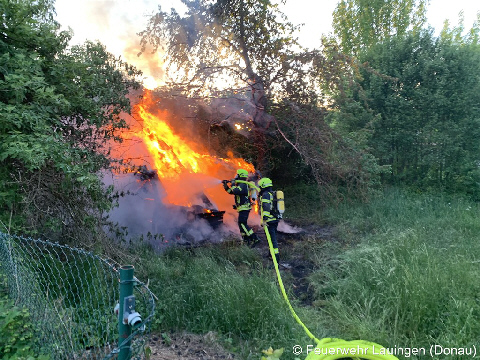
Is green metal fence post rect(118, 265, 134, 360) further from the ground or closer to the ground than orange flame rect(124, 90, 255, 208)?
closer to the ground

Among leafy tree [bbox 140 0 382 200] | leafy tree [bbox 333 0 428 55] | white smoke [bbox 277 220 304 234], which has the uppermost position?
leafy tree [bbox 333 0 428 55]

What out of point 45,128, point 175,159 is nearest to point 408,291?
point 45,128

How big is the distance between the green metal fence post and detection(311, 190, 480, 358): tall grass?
2.59m

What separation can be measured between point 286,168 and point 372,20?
11.4 meters

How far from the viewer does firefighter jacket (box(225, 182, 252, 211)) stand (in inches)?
310

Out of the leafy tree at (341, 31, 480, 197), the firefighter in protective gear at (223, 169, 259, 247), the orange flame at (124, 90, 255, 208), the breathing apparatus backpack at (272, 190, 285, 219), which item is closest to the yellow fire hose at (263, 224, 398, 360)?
the breathing apparatus backpack at (272, 190, 285, 219)

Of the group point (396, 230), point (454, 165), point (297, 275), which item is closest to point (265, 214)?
point (297, 275)

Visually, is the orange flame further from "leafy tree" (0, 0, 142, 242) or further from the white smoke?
"leafy tree" (0, 0, 142, 242)

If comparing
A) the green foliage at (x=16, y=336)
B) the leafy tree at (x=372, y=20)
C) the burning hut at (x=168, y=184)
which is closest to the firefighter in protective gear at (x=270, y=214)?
the burning hut at (x=168, y=184)

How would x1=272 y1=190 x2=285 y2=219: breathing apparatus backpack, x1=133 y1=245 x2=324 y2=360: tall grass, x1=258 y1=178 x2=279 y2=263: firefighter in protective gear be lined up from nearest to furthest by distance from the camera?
x1=133 y1=245 x2=324 y2=360: tall grass
x1=272 y1=190 x2=285 y2=219: breathing apparatus backpack
x1=258 y1=178 x2=279 y2=263: firefighter in protective gear

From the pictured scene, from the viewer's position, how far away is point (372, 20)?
1816cm

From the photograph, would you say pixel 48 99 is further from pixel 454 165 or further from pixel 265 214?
pixel 454 165

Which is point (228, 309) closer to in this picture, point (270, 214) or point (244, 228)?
point (270, 214)

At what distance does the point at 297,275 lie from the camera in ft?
19.6
